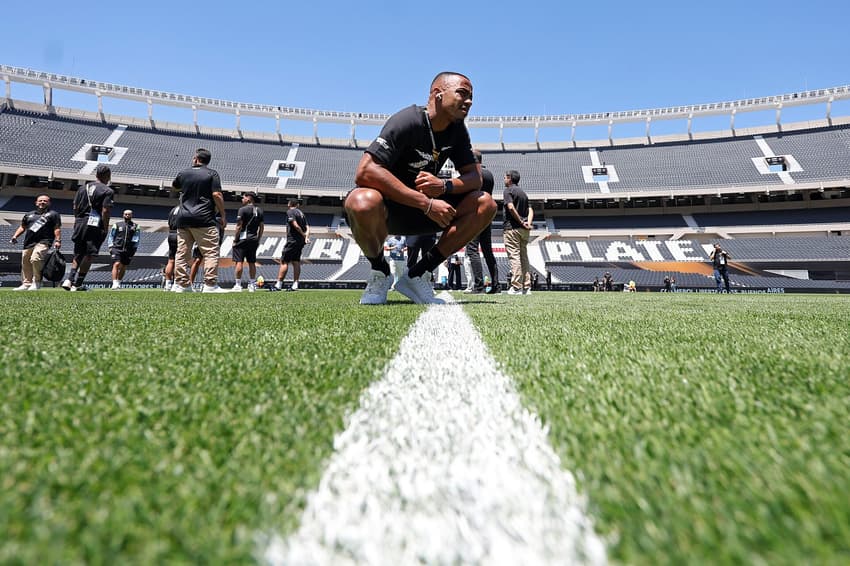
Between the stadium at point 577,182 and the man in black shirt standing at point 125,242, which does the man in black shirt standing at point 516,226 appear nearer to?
the man in black shirt standing at point 125,242

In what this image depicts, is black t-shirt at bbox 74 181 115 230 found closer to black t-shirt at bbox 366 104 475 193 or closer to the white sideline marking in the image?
black t-shirt at bbox 366 104 475 193

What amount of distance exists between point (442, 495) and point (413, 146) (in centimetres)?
263

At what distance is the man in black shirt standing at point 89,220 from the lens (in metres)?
5.96

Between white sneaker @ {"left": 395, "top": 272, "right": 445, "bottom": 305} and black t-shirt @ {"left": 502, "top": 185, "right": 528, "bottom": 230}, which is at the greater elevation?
black t-shirt @ {"left": 502, "top": 185, "right": 528, "bottom": 230}

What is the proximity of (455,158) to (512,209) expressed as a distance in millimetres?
3311

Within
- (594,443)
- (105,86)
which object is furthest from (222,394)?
(105,86)

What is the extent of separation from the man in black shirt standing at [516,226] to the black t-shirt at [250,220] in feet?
13.4

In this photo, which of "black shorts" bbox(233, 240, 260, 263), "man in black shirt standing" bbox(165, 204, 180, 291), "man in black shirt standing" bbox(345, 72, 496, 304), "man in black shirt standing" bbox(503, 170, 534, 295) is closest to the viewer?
"man in black shirt standing" bbox(345, 72, 496, 304)

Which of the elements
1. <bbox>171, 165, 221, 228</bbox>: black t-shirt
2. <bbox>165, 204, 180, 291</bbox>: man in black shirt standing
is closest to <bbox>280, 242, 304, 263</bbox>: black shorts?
<bbox>165, 204, 180, 291</bbox>: man in black shirt standing

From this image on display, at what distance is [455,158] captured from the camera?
3074mm

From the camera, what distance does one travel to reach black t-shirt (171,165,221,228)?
5523mm

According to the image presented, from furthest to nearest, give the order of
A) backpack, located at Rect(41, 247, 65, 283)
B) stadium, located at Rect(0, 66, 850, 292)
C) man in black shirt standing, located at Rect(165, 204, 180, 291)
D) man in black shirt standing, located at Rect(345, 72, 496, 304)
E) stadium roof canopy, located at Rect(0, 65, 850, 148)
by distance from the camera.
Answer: stadium roof canopy, located at Rect(0, 65, 850, 148), stadium, located at Rect(0, 66, 850, 292), backpack, located at Rect(41, 247, 65, 283), man in black shirt standing, located at Rect(165, 204, 180, 291), man in black shirt standing, located at Rect(345, 72, 496, 304)

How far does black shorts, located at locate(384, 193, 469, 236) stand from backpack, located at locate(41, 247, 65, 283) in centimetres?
558

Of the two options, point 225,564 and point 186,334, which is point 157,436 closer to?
point 225,564
